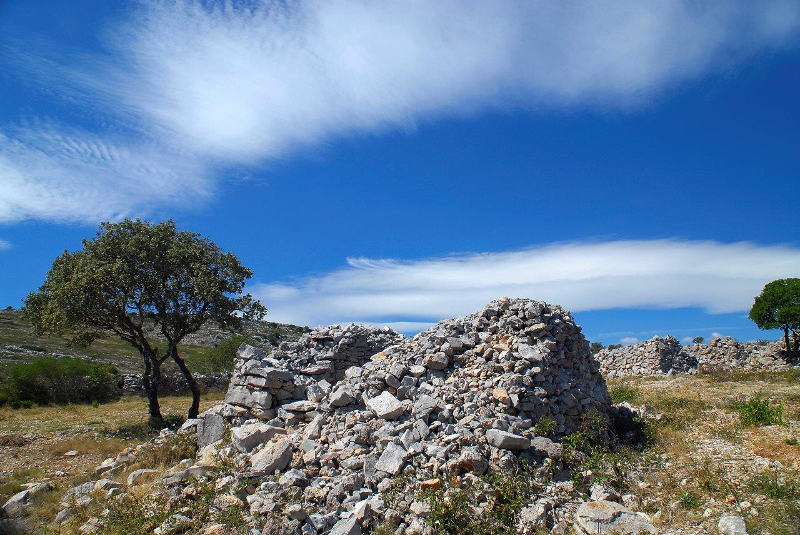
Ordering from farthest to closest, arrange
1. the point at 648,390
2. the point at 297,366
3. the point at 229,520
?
the point at 648,390 < the point at 297,366 < the point at 229,520

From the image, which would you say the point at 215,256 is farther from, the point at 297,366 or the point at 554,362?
the point at 554,362

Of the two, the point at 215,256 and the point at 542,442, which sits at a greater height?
the point at 215,256

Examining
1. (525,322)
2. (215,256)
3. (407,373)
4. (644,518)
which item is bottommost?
(644,518)

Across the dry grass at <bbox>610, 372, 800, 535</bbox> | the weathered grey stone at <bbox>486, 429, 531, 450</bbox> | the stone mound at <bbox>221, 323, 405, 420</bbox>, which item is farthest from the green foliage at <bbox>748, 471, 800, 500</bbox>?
the stone mound at <bbox>221, 323, 405, 420</bbox>

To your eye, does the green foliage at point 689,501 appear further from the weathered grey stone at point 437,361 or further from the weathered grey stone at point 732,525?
the weathered grey stone at point 437,361

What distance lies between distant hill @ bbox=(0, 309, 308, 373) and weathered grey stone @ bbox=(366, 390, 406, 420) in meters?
26.0

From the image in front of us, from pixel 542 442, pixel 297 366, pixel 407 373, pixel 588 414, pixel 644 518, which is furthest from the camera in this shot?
pixel 297 366

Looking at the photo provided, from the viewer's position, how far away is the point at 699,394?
16.6 metres

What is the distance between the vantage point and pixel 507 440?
8992 mm

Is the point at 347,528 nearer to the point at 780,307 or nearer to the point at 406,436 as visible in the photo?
the point at 406,436

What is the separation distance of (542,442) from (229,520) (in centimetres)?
545

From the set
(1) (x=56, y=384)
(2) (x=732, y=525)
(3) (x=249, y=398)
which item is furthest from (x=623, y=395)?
(1) (x=56, y=384)

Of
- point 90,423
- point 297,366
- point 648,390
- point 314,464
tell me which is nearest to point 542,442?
point 314,464

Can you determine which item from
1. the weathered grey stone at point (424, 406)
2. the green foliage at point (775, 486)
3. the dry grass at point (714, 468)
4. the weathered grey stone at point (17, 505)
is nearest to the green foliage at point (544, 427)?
the dry grass at point (714, 468)
